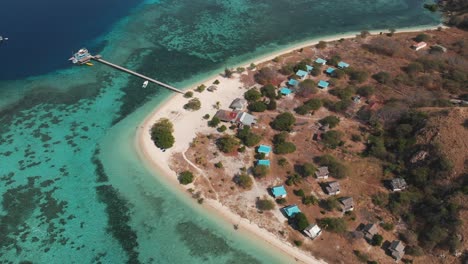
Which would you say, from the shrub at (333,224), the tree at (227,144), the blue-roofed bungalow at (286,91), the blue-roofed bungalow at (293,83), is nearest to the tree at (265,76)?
the blue-roofed bungalow at (293,83)

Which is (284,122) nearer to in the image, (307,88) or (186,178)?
(307,88)

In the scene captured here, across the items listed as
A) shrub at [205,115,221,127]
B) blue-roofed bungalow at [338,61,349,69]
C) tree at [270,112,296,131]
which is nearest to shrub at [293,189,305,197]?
tree at [270,112,296,131]

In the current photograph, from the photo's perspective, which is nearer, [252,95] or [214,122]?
[214,122]

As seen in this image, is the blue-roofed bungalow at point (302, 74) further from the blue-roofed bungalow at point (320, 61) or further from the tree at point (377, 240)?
the tree at point (377, 240)

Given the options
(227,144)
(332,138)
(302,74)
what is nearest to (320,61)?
(302,74)

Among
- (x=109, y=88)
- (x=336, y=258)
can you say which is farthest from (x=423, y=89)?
(x=109, y=88)

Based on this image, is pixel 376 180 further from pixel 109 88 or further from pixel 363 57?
pixel 109 88

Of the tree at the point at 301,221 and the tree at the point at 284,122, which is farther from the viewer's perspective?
the tree at the point at 284,122
